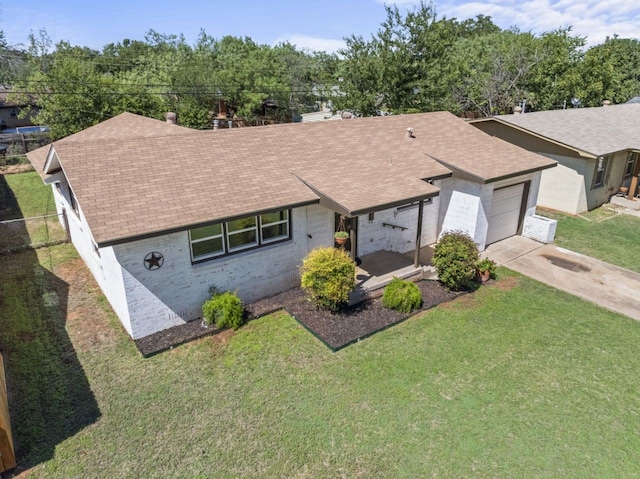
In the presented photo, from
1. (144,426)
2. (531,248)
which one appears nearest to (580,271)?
(531,248)

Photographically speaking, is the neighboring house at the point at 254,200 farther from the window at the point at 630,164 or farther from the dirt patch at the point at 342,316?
the window at the point at 630,164

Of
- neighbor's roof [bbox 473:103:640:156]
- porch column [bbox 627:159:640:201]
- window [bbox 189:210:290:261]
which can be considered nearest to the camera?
window [bbox 189:210:290:261]

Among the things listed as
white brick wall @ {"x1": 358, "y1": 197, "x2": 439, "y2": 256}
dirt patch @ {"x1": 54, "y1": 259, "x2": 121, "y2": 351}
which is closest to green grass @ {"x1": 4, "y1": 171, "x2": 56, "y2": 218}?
dirt patch @ {"x1": 54, "y1": 259, "x2": 121, "y2": 351}

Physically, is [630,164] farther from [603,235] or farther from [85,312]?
[85,312]

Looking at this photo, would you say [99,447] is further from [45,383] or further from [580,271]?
[580,271]

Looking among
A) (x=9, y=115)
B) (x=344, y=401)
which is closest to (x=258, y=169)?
(x=344, y=401)

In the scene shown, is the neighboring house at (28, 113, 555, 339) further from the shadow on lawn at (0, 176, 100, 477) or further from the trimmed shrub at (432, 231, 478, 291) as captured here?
the shadow on lawn at (0, 176, 100, 477)
